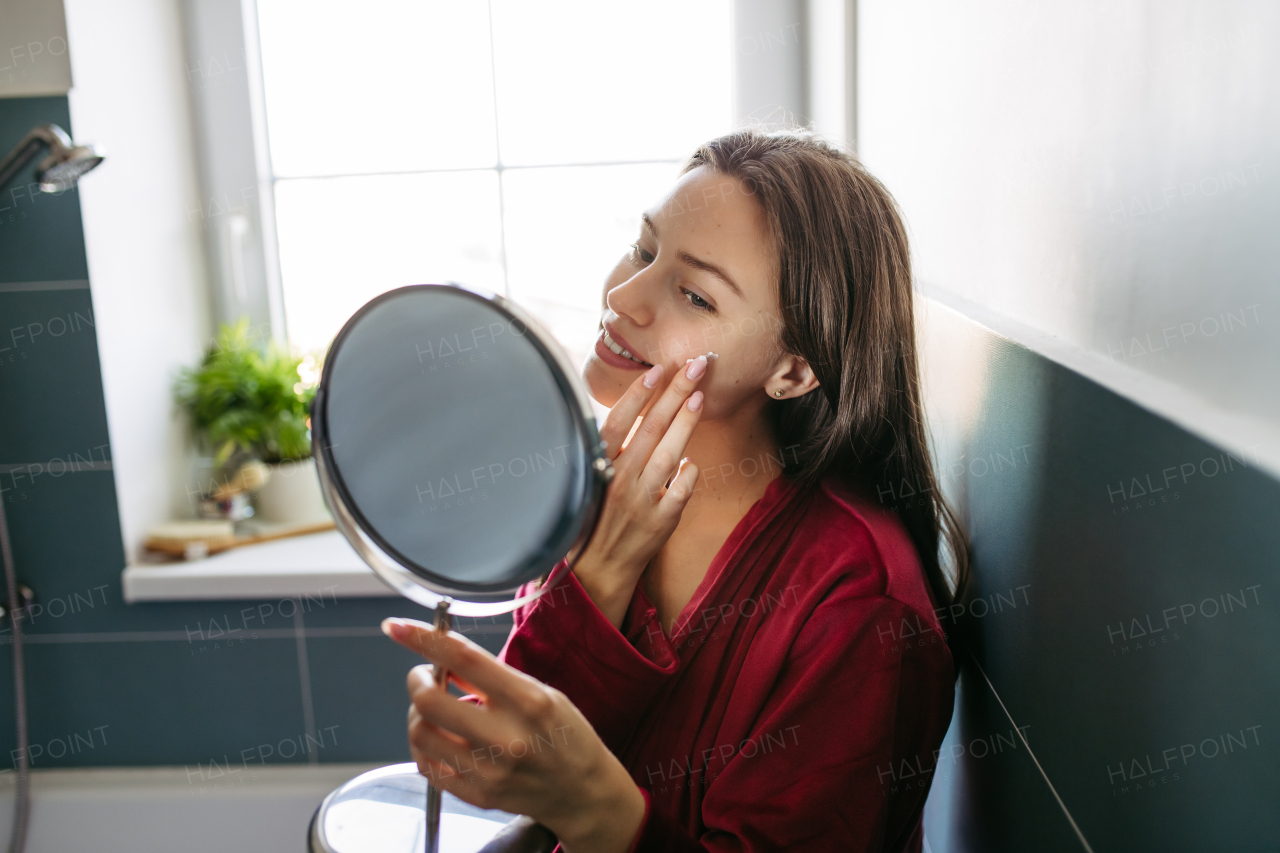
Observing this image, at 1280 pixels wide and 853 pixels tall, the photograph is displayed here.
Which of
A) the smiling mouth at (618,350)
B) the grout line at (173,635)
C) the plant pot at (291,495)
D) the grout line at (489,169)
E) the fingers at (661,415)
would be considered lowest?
the grout line at (173,635)

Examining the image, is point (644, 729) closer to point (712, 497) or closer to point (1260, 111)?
point (712, 497)

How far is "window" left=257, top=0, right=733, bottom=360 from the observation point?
61.9 inches

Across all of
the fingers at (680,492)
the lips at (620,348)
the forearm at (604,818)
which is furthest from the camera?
the lips at (620,348)

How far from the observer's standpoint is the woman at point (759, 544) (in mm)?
638

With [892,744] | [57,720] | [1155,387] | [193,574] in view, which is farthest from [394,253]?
[1155,387]

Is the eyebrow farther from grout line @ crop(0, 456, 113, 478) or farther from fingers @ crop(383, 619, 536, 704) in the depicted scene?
grout line @ crop(0, 456, 113, 478)

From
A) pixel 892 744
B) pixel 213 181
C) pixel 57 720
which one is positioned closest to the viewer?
pixel 892 744

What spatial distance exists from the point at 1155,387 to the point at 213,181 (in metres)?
1.62

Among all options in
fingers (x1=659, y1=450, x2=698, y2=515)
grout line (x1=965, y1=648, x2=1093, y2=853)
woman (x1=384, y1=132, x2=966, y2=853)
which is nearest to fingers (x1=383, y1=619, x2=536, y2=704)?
woman (x1=384, y1=132, x2=966, y2=853)

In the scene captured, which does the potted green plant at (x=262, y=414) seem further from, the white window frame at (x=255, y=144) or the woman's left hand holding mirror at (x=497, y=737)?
the woman's left hand holding mirror at (x=497, y=737)

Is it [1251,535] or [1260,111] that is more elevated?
[1260,111]

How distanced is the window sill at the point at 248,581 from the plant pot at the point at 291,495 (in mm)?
163

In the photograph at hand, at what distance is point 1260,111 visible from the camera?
0.33 m

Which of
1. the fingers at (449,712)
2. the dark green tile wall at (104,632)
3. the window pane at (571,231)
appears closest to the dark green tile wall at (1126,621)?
the fingers at (449,712)
